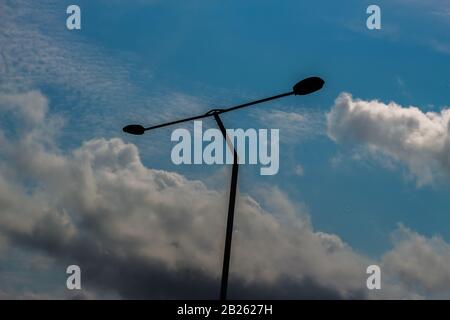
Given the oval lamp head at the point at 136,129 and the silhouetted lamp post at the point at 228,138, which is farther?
the oval lamp head at the point at 136,129

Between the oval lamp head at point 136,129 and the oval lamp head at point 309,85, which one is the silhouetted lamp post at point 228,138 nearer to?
the oval lamp head at point 309,85

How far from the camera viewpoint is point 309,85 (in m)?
15.1

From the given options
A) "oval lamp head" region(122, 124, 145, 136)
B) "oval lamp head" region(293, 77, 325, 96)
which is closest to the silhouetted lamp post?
"oval lamp head" region(293, 77, 325, 96)

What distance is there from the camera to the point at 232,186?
49.1 feet

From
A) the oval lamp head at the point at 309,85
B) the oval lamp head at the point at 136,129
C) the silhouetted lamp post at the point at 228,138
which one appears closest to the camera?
the silhouetted lamp post at the point at 228,138

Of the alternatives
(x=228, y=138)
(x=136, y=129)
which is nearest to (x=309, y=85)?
(x=228, y=138)

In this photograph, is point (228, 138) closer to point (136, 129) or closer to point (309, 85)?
point (309, 85)

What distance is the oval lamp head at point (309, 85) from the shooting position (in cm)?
1502

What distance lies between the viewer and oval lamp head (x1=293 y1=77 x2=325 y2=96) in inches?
591

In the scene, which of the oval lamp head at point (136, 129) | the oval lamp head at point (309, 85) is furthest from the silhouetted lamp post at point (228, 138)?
the oval lamp head at point (136, 129)

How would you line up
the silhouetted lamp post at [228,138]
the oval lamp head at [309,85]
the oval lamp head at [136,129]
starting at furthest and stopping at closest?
1. the oval lamp head at [136,129]
2. the oval lamp head at [309,85]
3. the silhouetted lamp post at [228,138]
